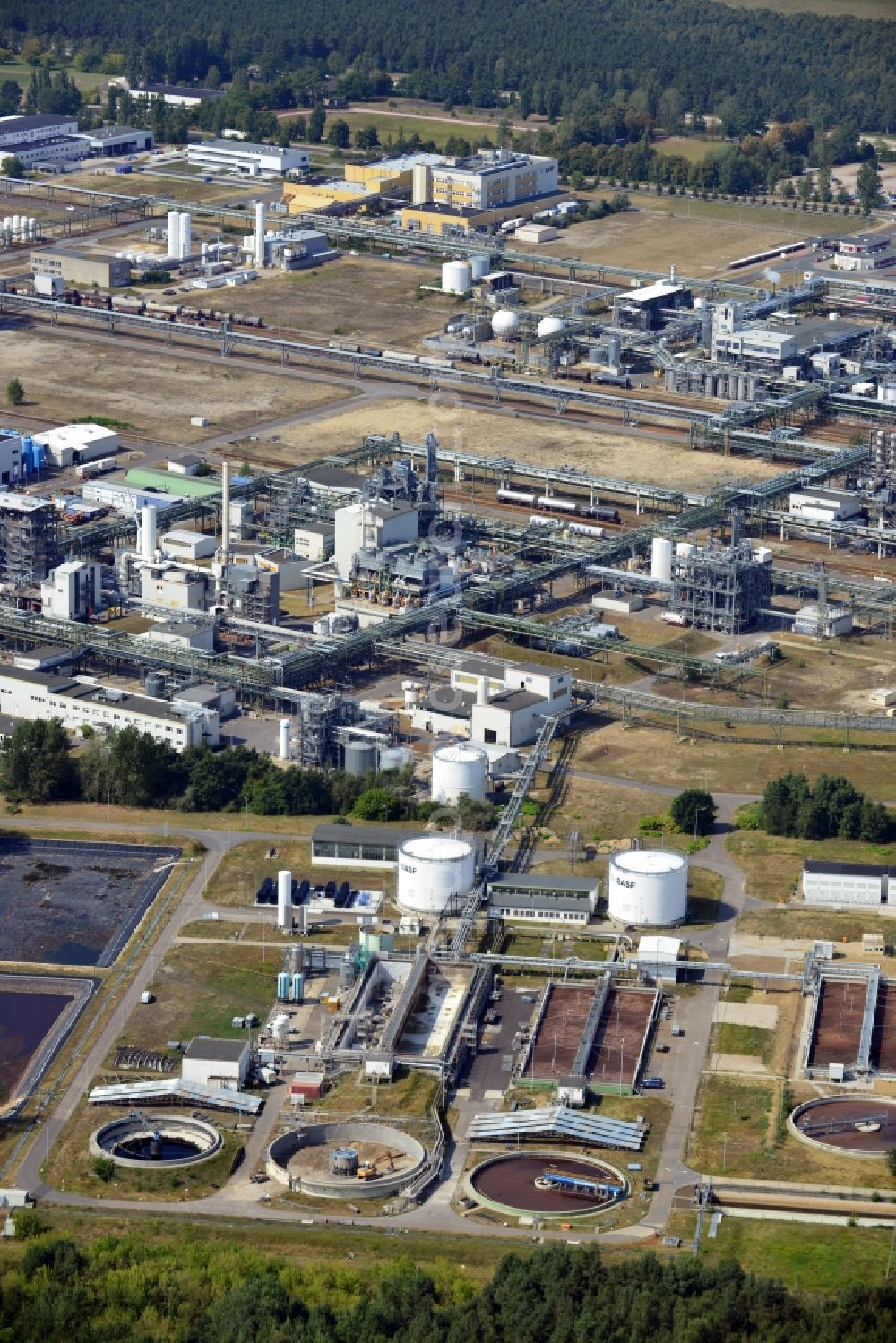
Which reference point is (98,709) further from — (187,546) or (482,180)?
(482,180)

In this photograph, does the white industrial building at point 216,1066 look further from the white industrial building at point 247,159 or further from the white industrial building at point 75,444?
the white industrial building at point 247,159

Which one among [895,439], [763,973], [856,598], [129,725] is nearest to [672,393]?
[895,439]

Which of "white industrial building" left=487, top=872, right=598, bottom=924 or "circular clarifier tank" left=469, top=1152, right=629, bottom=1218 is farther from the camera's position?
"white industrial building" left=487, top=872, right=598, bottom=924

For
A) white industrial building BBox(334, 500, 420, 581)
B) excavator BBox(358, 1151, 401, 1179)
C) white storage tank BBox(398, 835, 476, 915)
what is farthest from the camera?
white industrial building BBox(334, 500, 420, 581)

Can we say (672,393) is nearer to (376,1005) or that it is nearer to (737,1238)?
(376,1005)

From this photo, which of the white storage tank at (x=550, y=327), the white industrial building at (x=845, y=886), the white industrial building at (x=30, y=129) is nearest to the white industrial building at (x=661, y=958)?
the white industrial building at (x=845, y=886)

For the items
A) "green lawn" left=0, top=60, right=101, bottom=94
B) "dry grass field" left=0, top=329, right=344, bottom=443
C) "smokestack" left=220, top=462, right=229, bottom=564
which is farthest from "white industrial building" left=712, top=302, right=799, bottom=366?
"green lawn" left=0, top=60, right=101, bottom=94

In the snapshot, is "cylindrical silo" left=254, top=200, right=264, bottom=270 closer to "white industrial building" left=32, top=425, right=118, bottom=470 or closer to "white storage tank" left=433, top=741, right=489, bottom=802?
"white industrial building" left=32, top=425, right=118, bottom=470
